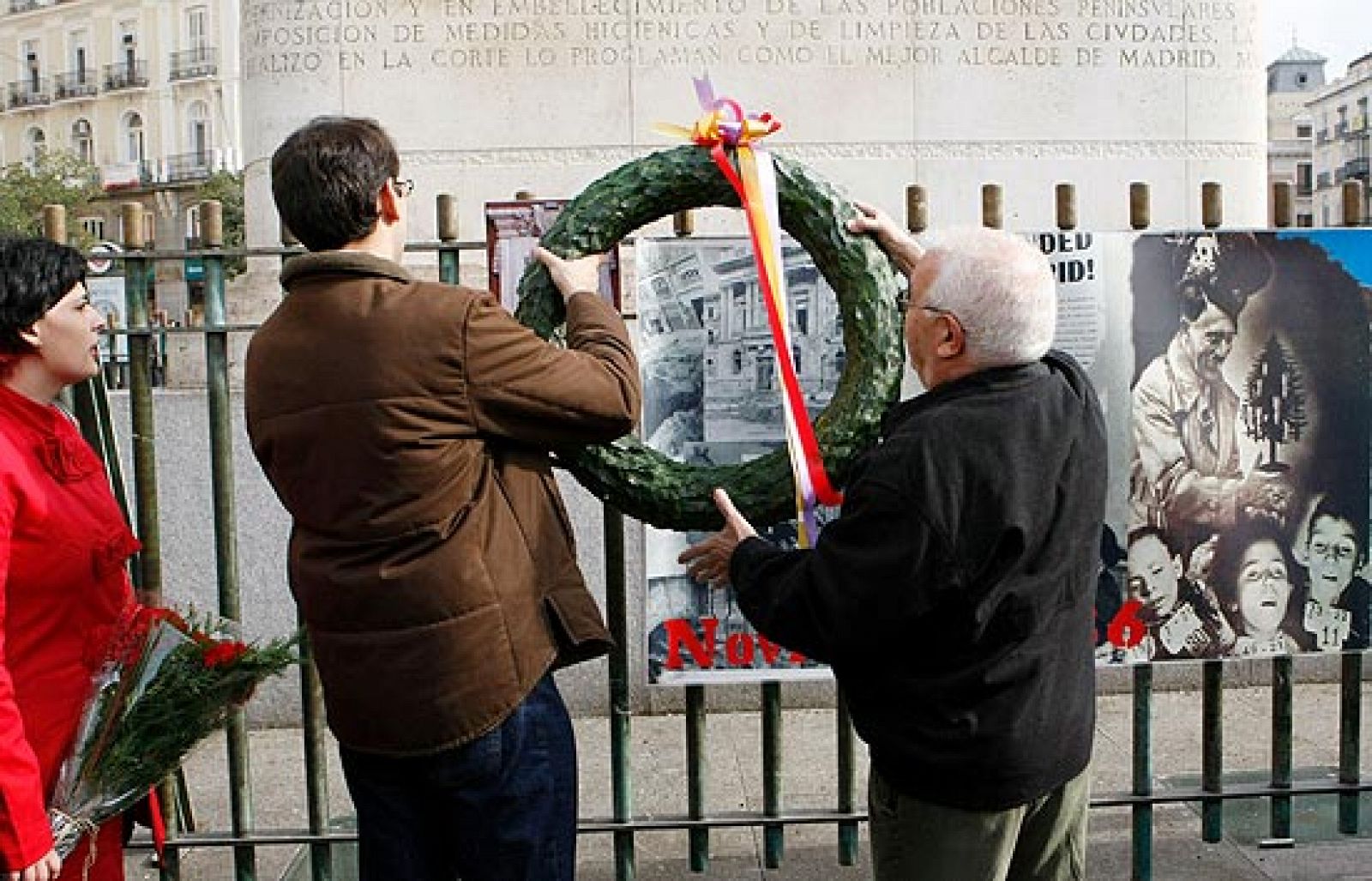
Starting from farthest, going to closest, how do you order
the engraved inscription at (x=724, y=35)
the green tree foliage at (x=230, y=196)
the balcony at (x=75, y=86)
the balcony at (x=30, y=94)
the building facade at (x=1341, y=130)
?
the building facade at (x=1341, y=130)
the balcony at (x=30, y=94)
the balcony at (x=75, y=86)
the green tree foliage at (x=230, y=196)
the engraved inscription at (x=724, y=35)

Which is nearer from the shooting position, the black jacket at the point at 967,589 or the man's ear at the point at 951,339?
the black jacket at the point at 967,589

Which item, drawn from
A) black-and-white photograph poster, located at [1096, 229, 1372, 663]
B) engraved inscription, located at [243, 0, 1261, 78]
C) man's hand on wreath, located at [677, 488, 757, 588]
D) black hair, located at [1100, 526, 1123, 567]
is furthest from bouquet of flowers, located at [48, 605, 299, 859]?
engraved inscription, located at [243, 0, 1261, 78]

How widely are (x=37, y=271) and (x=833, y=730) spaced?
14.0ft

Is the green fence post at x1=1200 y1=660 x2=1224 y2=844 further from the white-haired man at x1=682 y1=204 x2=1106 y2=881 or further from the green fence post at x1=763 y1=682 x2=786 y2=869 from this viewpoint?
the white-haired man at x1=682 y1=204 x2=1106 y2=881

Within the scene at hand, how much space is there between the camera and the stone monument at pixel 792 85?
7652 millimetres

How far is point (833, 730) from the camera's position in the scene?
6.46m

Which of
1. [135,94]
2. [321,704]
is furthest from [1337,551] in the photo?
[135,94]

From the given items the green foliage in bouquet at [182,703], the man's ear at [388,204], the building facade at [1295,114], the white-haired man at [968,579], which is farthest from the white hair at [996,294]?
the building facade at [1295,114]

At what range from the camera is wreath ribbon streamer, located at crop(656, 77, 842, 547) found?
3.22 m

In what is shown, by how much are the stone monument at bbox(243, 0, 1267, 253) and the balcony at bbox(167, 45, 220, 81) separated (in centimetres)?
6084

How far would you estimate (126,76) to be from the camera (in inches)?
2579

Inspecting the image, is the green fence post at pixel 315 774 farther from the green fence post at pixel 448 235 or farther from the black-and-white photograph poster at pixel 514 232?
the black-and-white photograph poster at pixel 514 232

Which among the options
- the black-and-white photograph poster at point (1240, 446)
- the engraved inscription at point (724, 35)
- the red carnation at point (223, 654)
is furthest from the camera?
the engraved inscription at point (724, 35)

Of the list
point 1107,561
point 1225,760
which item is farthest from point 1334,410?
point 1225,760
